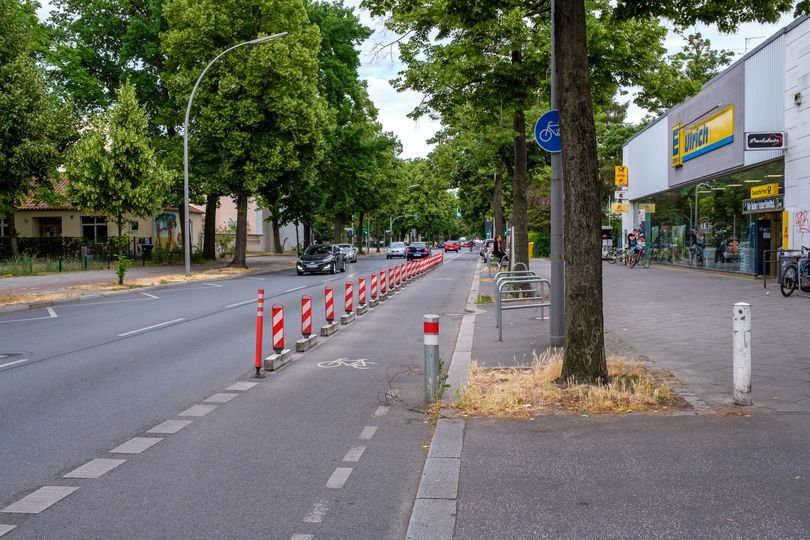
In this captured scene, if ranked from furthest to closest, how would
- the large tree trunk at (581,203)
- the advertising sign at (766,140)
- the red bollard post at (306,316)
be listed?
the advertising sign at (766,140)
the red bollard post at (306,316)
the large tree trunk at (581,203)

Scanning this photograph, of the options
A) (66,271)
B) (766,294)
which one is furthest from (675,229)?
(66,271)

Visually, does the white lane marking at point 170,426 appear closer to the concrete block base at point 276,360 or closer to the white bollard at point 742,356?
the concrete block base at point 276,360

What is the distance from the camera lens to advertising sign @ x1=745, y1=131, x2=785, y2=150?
20594 millimetres

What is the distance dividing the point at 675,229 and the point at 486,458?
31.1m

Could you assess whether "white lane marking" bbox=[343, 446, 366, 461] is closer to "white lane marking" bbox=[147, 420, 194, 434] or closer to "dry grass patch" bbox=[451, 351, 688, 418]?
"dry grass patch" bbox=[451, 351, 688, 418]

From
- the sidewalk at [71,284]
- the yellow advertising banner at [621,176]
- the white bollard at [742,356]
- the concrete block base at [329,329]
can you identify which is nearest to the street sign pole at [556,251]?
the white bollard at [742,356]

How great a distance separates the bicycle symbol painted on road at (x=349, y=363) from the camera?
8.91m

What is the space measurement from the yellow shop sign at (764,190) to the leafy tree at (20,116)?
79.3 ft

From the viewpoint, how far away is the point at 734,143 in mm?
24188

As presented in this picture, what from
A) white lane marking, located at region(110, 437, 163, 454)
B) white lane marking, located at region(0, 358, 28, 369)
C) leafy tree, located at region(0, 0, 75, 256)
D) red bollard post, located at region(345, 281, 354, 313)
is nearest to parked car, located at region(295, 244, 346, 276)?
leafy tree, located at region(0, 0, 75, 256)

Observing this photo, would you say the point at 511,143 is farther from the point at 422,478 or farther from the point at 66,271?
the point at 66,271

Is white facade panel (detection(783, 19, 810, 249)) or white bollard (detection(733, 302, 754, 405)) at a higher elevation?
white facade panel (detection(783, 19, 810, 249))

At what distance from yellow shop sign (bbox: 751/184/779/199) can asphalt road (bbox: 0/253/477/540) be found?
15.0 m

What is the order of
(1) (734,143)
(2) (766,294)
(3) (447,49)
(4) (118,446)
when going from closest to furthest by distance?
(4) (118,446), (3) (447,49), (2) (766,294), (1) (734,143)
